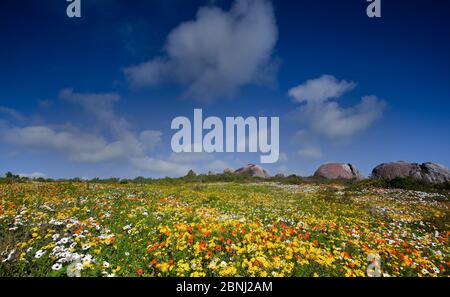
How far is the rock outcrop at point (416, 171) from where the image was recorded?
31.5 m

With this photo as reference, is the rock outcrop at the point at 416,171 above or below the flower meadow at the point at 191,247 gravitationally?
above

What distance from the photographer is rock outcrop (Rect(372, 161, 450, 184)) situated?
31453 mm

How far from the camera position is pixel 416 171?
3425 cm

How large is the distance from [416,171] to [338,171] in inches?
683

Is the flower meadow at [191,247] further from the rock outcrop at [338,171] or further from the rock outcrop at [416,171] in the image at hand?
the rock outcrop at [338,171]

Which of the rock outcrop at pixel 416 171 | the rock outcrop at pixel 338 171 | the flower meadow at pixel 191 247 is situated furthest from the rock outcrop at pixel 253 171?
the flower meadow at pixel 191 247

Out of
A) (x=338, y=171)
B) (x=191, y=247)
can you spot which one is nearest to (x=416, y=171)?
(x=338, y=171)

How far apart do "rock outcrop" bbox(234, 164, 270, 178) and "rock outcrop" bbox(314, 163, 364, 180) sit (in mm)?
12945

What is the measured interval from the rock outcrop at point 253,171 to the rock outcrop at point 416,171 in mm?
25026

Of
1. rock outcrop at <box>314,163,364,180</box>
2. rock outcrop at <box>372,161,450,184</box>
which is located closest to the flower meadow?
rock outcrop at <box>372,161,450,184</box>

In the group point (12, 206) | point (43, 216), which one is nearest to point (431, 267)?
point (43, 216)
